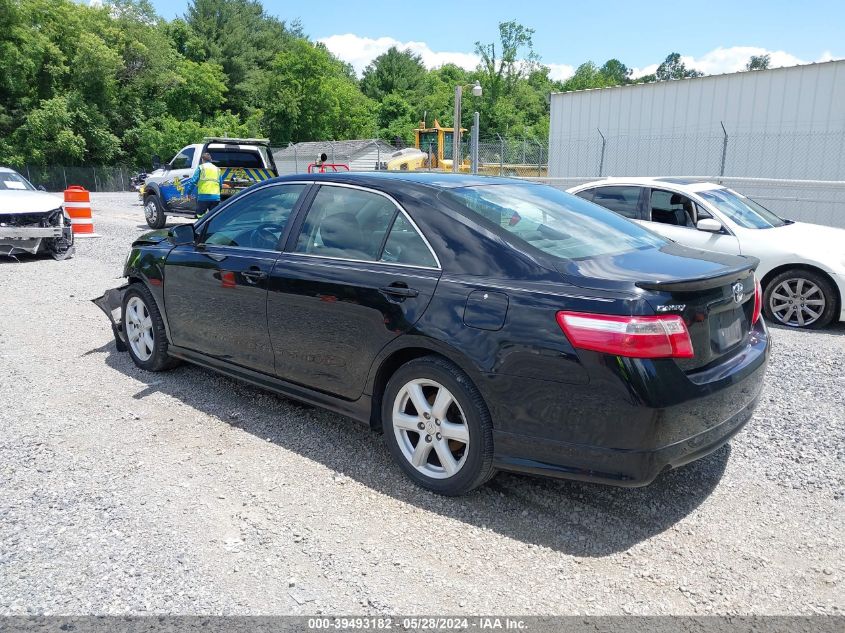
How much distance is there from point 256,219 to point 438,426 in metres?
2.08

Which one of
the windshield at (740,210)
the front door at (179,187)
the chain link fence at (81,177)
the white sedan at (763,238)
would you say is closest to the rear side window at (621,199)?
the white sedan at (763,238)

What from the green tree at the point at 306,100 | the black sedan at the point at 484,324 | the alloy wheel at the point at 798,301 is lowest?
the alloy wheel at the point at 798,301

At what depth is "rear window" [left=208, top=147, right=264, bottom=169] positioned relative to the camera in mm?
16859

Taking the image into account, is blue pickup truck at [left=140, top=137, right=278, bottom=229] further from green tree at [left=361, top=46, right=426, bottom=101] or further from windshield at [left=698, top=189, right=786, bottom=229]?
green tree at [left=361, top=46, right=426, bottom=101]

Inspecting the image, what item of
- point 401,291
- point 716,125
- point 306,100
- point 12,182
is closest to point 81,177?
point 306,100

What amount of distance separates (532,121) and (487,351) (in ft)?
230

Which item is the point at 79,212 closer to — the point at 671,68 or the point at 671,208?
the point at 671,208

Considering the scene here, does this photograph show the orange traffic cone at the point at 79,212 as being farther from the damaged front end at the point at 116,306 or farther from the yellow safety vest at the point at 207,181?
the damaged front end at the point at 116,306

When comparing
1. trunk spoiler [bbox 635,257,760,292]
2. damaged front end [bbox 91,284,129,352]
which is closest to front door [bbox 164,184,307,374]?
damaged front end [bbox 91,284,129,352]

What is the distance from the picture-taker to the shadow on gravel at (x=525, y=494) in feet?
10.3

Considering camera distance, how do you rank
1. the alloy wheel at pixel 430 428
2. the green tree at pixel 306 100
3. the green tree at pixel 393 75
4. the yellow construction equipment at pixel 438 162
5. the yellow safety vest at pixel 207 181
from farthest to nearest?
the green tree at pixel 393 75 < the green tree at pixel 306 100 < the yellow construction equipment at pixel 438 162 < the yellow safety vest at pixel 207 181 < the alloy wheel at pixel 430 428

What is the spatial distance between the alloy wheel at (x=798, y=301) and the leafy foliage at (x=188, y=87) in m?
37.3

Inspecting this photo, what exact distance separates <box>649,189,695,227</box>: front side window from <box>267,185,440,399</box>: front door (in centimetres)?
505

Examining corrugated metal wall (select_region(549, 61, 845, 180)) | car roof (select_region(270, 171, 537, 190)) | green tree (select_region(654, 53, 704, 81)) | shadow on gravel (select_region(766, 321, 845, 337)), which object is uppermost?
green tree (select_region(654, 53, 704, 81))
